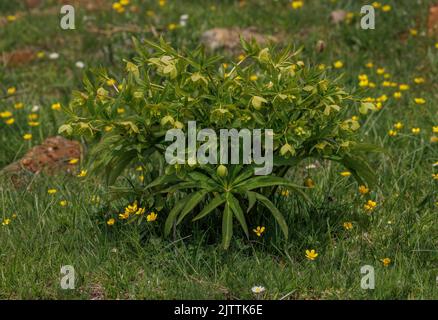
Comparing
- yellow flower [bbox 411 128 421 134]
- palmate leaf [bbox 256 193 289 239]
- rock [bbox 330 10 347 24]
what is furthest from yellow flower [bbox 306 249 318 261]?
rock [bbox 330 10 347 24]

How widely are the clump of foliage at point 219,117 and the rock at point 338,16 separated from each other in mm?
3619

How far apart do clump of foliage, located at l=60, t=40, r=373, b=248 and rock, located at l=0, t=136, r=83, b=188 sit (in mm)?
1499

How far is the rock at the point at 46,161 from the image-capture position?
5.62 m

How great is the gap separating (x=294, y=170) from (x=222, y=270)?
1.54 meters

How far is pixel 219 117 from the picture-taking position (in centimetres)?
404

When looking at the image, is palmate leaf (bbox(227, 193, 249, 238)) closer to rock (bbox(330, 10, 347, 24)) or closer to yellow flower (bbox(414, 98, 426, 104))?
yellow flower (bbox(414, 98, 426, 104))

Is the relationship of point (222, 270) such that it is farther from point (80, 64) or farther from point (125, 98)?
point (80, 64)

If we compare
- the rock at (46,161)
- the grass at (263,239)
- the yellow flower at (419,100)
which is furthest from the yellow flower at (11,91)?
the yellow flower at (419,100)

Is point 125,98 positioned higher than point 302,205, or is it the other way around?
point 125,98

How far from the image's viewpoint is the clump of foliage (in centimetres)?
408
